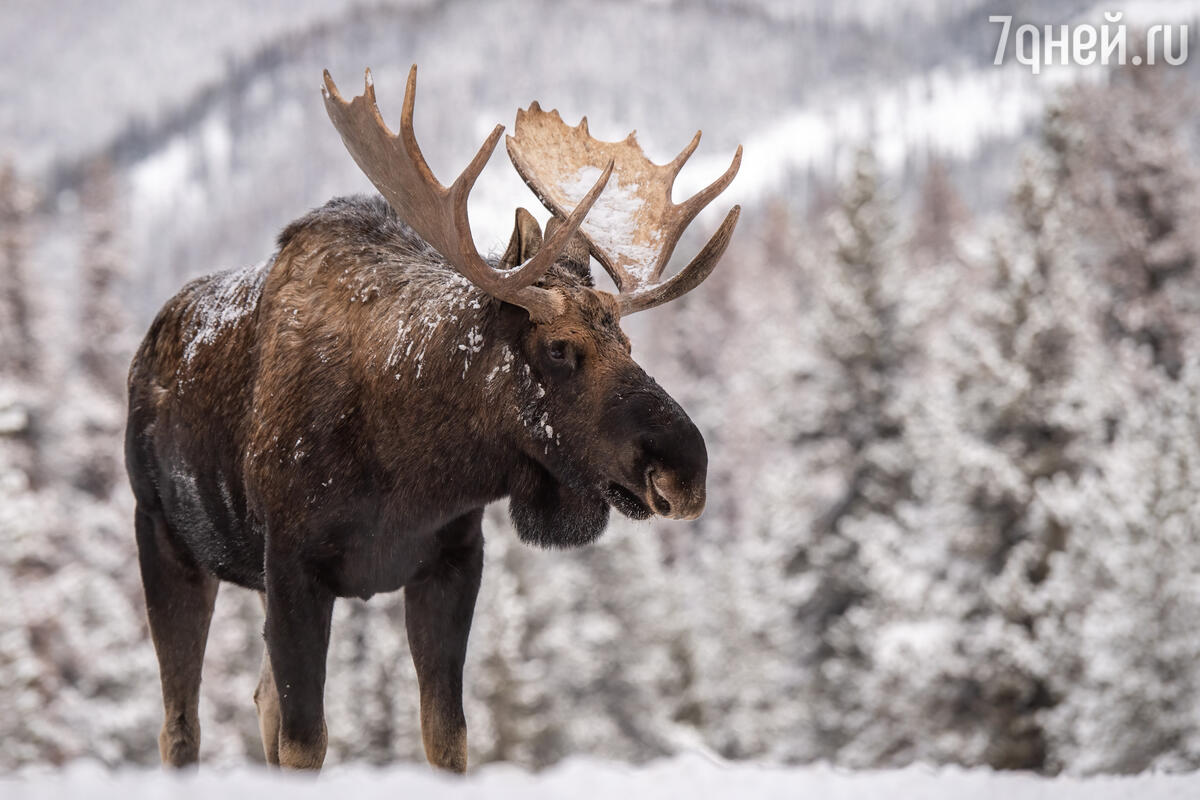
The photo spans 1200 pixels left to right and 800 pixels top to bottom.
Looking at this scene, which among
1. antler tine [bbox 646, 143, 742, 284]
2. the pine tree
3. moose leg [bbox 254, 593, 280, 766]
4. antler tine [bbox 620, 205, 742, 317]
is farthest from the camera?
the pine tree

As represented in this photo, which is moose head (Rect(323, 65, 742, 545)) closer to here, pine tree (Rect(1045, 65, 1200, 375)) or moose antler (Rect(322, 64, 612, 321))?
moose antler (Rect(322, 64, 612, 321))

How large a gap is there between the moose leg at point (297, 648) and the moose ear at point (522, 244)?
124cm

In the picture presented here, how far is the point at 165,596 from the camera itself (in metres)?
5.02

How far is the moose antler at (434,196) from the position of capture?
4078 millimetres

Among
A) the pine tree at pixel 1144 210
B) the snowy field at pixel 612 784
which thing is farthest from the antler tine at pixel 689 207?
the pine tree at pixel 1144 210

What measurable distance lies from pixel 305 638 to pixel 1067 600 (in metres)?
17.6

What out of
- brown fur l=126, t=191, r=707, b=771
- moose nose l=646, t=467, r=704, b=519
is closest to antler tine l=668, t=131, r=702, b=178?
brown fur l=126, t=191, r=707, b=771

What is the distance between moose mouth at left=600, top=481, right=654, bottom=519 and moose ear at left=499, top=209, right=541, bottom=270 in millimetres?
852

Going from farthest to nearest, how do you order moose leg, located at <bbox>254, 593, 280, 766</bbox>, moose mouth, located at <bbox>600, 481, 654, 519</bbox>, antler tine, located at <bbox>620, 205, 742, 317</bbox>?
moose leg, located at <bbox>254, 593, 280, 766</bbox>, antler tine, located at <bbox>620, 205, 742, 317</bbox>, moose mouth, located at <bbox>600, 481, 654, 519</bbox>

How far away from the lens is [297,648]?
13.8 ft

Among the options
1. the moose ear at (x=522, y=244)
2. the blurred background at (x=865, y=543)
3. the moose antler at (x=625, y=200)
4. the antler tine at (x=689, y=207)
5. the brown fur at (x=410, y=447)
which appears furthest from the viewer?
the blurred background at (x=865, y=543)

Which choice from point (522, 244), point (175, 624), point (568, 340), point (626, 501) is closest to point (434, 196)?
point (522, 244)

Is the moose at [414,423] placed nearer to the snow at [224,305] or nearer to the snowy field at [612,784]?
the snow at [224,305]

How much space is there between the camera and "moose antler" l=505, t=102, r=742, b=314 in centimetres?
467
